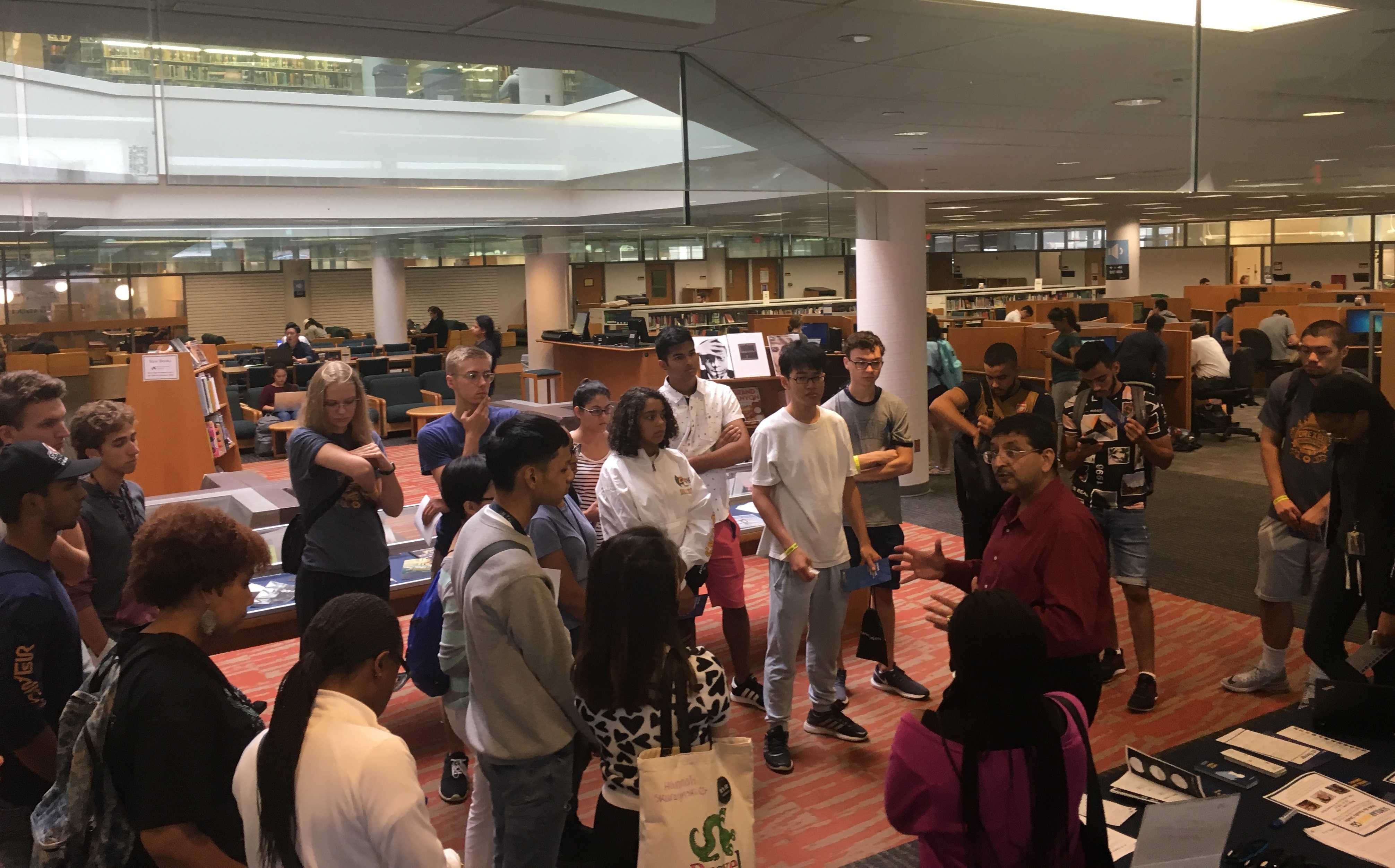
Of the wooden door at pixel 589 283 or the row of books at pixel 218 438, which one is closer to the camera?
the row of books at pixel 218 438

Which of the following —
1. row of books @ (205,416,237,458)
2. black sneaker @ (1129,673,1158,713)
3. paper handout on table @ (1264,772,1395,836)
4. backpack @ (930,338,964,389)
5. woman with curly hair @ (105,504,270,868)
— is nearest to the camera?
woman with curly hair @ (105,504,270,868)

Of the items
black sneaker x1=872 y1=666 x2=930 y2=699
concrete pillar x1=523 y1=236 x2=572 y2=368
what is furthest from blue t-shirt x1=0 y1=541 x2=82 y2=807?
concrete pillar x1=523 y1=236 x2=572 y2=368

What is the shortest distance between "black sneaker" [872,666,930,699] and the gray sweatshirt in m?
2.73

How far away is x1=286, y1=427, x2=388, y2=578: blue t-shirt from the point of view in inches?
140

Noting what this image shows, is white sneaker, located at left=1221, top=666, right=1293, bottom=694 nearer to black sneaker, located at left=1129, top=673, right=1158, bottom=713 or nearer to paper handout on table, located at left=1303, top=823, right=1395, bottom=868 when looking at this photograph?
black sneaker, located at left=1129, top=673, right=1158, bottom=713

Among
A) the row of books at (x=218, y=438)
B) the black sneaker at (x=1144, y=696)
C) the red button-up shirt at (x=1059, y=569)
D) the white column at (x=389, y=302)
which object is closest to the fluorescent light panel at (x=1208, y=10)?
the red button-up shirt at (x=1059, y=569)

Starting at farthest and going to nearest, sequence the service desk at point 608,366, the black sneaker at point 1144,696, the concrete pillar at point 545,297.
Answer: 1. the concrete pillar at point 545,297
2. the service desk at point 608,366
3. the black sneaker at point 1144,696

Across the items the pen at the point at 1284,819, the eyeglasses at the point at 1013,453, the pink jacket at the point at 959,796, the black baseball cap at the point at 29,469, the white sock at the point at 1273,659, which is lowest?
the white sock at the point at 1273,659

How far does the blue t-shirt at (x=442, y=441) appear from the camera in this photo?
13.2 ft

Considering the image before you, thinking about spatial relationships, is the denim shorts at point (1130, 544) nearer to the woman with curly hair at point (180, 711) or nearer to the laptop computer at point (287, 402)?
the woman with curly hair at point (180, 711)

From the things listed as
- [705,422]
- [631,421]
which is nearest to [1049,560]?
[631,421]

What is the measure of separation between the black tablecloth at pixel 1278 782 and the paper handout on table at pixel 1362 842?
0.01m

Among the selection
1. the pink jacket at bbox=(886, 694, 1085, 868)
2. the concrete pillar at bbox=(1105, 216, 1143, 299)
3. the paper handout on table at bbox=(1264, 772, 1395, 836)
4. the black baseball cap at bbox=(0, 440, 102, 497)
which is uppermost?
the concrete pillar at bbox=(1105, 216, 1143, 299)

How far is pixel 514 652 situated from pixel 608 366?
1059 centimetres
